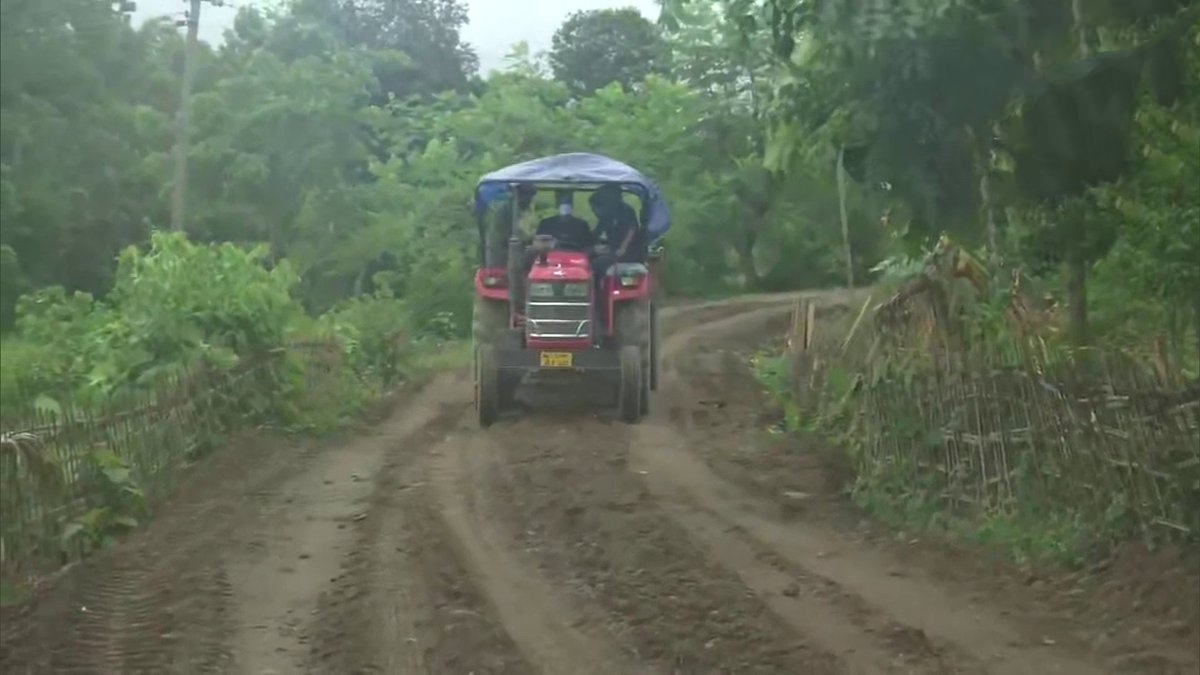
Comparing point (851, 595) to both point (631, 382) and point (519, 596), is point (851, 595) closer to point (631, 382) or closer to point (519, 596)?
point (519, 596)

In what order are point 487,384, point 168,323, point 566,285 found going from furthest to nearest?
point 487,384, point 566,285, point 168,323

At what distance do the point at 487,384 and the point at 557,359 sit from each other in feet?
2.60

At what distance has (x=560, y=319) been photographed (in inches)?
591

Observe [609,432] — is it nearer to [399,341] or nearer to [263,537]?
[263,537]

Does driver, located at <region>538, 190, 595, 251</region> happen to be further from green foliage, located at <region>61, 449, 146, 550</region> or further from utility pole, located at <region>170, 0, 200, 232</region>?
utility pole, located at <region>170, 0, 200, 232</region>

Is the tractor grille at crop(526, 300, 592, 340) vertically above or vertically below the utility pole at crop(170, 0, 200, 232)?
below

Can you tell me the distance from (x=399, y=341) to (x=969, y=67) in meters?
17.1

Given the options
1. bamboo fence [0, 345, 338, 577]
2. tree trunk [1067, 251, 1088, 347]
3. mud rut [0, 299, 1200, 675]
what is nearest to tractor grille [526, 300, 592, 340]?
mud rut [0, 299, 1200, 675]

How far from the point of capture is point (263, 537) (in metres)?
9.65

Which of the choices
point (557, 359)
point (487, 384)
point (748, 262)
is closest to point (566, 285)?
point (557, 359)

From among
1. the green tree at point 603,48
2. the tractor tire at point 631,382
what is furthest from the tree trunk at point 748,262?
the tractor tire at point 631,382

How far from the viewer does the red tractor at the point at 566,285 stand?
591 inches

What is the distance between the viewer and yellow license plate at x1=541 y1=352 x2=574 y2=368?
1501cm

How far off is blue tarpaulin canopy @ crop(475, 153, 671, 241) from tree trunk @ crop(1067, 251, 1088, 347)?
18.9 feet
